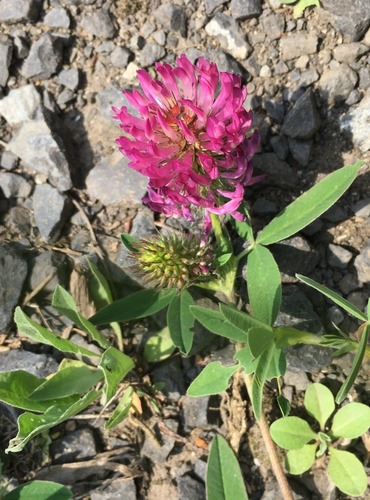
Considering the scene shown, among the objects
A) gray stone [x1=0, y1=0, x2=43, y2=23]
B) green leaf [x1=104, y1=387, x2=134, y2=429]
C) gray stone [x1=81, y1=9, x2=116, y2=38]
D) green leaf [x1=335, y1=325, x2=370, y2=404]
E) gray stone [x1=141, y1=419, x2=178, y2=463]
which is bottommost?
gray stone [x1=141, y1=419, x2=178, y2=463]

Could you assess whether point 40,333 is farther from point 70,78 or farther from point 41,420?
point 70,78

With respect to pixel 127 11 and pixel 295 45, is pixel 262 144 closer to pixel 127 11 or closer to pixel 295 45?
pixel 295 45

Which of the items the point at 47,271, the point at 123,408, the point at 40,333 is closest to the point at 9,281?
the point at 47,271

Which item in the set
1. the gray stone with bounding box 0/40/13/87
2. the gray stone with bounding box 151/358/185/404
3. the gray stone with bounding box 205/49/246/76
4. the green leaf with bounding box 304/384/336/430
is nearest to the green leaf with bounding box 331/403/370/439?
the green leaf with bounding box 304/384/336/430

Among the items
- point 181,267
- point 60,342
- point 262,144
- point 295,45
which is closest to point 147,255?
point 181,267

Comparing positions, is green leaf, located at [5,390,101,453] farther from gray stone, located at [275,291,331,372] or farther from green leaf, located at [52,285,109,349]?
gray stone, located at [275,291,331,372]

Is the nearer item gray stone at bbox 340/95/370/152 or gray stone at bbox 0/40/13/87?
gray stone at bbox 340/95/370/152

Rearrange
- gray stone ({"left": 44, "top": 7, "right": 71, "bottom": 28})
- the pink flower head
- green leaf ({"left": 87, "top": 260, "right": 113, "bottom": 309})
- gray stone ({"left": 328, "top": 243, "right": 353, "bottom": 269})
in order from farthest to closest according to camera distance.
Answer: gray stone ({"left": 44, "top": 7, "right": 71, "bottom": 28}), green leaf ({"left": 87, "top": 260, "right": 113, "bottom": 309}), gray stone ({"left": 328, "top": 243, "right": 353, "bottom": 269}), the pink flower head

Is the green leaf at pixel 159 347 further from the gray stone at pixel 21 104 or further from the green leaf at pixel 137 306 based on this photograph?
the gray stone at pixel 21 104
